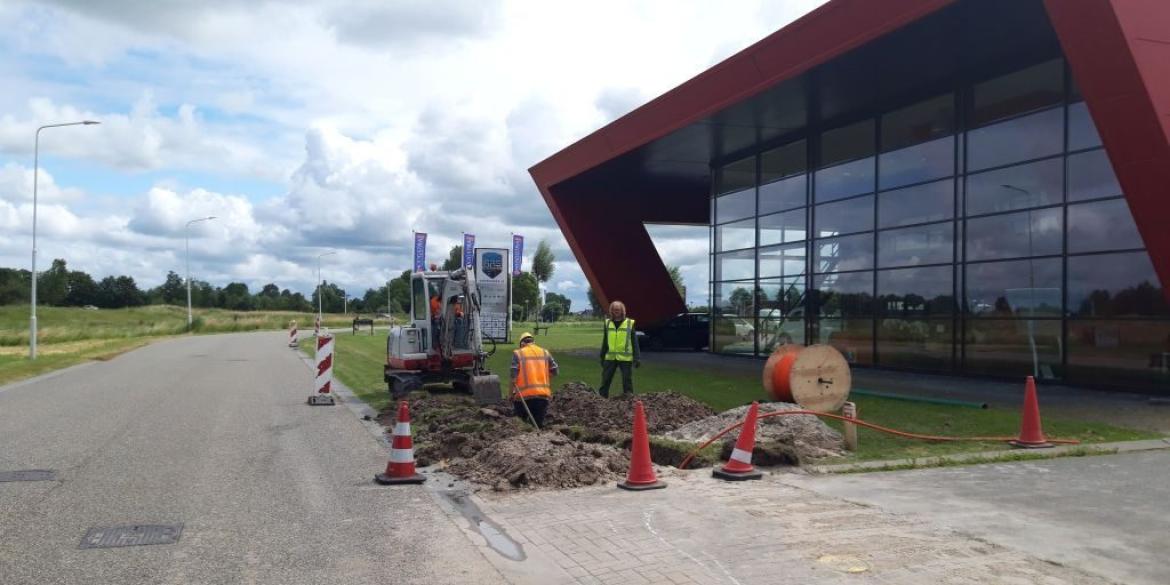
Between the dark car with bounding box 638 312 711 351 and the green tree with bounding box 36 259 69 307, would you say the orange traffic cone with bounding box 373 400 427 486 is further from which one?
the green tree with bounding box 36 259 69 307

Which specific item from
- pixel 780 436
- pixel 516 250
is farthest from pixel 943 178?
pixel 516 250

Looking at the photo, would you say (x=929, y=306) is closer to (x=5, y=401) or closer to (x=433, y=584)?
(x=433, y=584)

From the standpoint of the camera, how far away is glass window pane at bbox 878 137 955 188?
68.2 feet

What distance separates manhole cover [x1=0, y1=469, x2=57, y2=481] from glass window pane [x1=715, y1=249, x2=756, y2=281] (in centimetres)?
2158

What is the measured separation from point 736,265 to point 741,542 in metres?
22.9

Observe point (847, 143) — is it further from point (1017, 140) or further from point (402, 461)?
point (402, 461)

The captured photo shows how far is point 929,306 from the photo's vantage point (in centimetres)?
2131

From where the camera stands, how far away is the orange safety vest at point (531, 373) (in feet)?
39.1

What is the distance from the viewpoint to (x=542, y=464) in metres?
9.27

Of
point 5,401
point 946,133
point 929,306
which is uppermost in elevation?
point 946,133

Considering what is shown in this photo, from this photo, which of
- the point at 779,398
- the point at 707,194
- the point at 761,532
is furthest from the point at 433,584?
the point at 707,194

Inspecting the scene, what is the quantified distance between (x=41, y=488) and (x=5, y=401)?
1057cm

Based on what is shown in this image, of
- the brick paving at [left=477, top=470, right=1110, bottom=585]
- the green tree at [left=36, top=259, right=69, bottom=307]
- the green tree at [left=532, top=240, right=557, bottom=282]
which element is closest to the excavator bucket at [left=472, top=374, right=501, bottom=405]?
the brick paving at [left=477, top=470, right=1110, bottom=585]

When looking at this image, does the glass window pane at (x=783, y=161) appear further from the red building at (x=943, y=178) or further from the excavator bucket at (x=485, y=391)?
the excavator bucket at (x=485, y=391)
